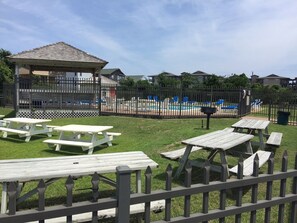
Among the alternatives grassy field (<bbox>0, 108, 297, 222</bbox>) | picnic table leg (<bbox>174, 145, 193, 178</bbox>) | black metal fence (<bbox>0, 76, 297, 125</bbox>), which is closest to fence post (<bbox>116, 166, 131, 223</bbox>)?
grassy field (<bbox>0, 108, 297, 222</bbox>)

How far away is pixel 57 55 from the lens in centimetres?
2045

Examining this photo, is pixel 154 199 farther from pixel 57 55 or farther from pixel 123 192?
pixel 57 55

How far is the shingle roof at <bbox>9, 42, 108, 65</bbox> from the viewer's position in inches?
763

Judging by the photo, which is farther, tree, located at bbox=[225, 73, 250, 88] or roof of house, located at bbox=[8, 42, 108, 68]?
tree, located at bbox=[225, 73, 250, 88]

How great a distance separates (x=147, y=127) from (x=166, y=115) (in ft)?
14.3

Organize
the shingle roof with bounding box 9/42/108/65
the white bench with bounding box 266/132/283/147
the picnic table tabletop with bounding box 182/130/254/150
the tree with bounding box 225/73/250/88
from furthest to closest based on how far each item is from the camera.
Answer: the tree with bounding box 225/73/250/88
the shingle roof with bounding box 9/42/108/65
the white bench with bounding box 266/132/283/147
the picnic table tabletop with bounding box 182/130/254/150

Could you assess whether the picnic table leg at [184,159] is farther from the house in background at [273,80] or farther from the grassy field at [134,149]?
the house in background at [273,80]

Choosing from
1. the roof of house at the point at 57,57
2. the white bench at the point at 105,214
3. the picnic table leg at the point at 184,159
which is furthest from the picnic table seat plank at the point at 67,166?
the roof of house at the point at 57,57

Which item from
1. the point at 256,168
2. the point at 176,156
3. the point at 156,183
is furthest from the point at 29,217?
the point at 176,156

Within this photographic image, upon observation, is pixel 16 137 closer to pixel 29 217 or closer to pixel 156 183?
pixel 156 183

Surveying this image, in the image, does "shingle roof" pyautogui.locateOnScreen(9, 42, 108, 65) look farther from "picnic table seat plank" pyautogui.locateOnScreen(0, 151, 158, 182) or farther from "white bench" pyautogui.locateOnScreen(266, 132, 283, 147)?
"picnic table seat plank" pyautogui.locateOnScreen(0, 151, 158, 182)

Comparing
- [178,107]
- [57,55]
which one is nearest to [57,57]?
[57,55]

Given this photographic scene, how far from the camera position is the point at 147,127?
12766 millimetres

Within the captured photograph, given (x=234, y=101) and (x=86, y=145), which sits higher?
(x=234, y=101)
